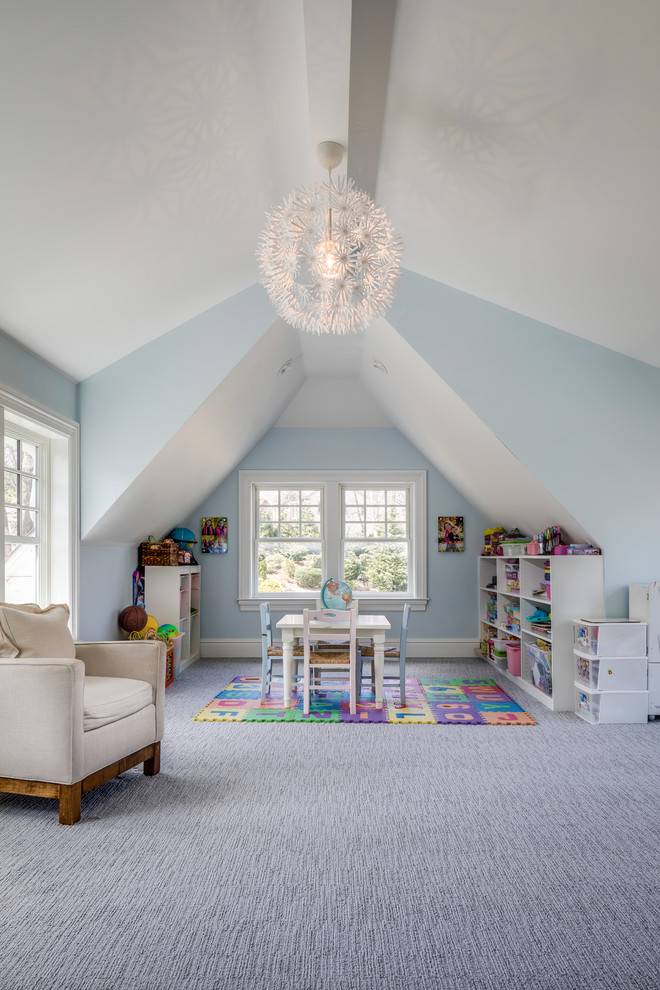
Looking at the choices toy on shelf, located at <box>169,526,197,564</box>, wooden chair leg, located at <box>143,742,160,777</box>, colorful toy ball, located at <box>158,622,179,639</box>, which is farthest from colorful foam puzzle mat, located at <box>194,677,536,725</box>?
toy on shelf, located at <box>169,526,197,564</box>

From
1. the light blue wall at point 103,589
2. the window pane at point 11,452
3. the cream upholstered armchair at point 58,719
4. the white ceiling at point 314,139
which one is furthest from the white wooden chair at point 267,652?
the white ceiling at point 314,139


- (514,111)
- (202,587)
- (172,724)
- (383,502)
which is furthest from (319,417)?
(514,111)

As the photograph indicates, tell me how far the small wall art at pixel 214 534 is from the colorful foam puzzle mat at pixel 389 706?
1.90m

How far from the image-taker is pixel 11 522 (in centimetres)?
444

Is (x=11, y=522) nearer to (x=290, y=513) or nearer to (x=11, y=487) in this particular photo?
(x=11, y=487)

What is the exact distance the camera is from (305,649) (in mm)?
4820

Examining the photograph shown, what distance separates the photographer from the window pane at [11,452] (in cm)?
439

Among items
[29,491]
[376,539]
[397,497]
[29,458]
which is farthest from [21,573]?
[397,497]

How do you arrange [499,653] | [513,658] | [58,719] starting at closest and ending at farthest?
[58,719] → [513,658] → [499,653]

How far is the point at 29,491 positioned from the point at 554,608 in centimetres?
400

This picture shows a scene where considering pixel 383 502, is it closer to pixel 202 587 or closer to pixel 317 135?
pixel 202 587

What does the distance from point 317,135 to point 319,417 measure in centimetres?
445

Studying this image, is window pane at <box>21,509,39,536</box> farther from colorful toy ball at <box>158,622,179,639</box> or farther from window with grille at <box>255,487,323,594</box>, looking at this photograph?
window with grille at <box>255,487,323,594</box>

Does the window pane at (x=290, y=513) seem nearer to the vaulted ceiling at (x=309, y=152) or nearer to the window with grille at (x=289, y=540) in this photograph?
the window with grille at (x=289, y=540)
